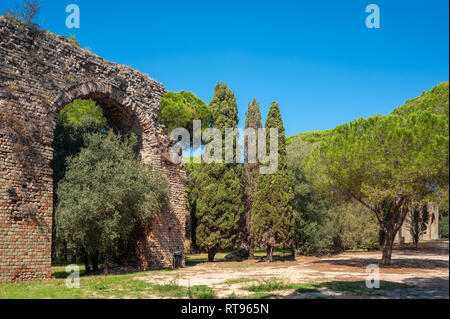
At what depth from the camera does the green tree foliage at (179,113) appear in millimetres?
17980

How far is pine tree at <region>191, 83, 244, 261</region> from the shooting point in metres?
18.9

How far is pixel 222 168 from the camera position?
19984 millimetres

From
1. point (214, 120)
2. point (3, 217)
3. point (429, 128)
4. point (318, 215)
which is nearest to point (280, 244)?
point (318, 215)

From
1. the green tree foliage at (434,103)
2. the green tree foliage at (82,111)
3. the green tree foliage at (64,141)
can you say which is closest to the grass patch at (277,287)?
the green tree foliage at (434,103)

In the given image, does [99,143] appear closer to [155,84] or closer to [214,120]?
[155,84]

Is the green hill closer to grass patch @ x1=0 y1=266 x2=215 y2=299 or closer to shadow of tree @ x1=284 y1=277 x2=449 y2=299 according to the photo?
shadow of tree @ x1=284 y1=277 x2=449 y2=299

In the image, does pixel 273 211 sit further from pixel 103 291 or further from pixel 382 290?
pixel 103 291

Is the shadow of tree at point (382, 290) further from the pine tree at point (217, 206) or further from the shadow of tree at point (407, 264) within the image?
the pine tree at point (217, 206)

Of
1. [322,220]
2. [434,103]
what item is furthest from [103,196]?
[322,220]

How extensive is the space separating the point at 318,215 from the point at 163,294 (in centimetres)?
1536

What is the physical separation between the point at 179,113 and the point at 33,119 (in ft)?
28.6

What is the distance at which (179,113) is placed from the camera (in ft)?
63.8

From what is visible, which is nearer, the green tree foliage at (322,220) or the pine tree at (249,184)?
the green tree foliage at (322,220)

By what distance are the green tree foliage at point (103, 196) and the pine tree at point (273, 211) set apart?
619cm
